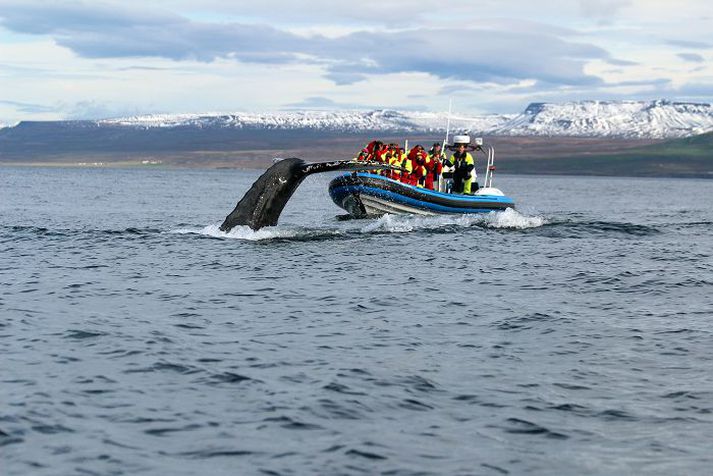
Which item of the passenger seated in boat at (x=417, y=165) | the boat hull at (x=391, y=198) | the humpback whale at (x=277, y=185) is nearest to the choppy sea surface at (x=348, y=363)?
the humpback whale at (x=277, y=185)

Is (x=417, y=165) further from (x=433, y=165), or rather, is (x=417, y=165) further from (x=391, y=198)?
(x=391, y=198)

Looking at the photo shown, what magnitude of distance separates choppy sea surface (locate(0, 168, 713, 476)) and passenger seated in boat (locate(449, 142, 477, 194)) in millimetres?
11254

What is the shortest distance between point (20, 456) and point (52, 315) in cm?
722

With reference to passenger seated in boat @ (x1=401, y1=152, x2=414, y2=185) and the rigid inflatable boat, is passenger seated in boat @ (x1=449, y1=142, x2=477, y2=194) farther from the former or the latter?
passenger seated in boat @ (x1=401, y1=152, x2=414, y2=185)

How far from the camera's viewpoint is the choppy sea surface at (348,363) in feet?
30.1

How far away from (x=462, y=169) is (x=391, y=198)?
10.7 feet

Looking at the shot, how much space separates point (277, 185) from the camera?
2469cm

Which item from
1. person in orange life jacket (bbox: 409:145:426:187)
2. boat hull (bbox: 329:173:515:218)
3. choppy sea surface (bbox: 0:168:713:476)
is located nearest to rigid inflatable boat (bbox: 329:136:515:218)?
boat hull (bbox: 329:173:515:218)

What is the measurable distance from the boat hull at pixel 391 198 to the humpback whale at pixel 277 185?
9.05 meters

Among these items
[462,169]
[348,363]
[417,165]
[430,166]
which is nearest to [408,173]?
[417,165]

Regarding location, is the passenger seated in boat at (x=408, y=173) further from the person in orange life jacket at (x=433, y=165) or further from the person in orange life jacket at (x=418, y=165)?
the person in orange life jacket at (x=433, y=165)

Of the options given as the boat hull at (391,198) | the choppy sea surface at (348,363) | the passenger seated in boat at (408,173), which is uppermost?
the passenger seated in boat at (408,173)

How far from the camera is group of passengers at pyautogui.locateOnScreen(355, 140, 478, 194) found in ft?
118

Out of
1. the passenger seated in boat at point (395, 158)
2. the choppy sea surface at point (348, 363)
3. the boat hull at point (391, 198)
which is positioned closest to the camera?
the choppy sea surface at point (348, 363)
